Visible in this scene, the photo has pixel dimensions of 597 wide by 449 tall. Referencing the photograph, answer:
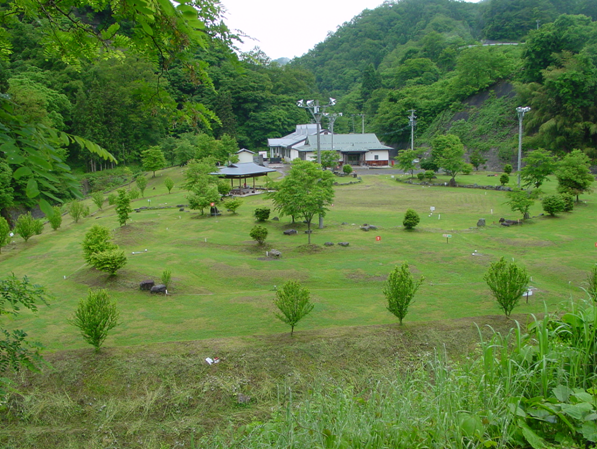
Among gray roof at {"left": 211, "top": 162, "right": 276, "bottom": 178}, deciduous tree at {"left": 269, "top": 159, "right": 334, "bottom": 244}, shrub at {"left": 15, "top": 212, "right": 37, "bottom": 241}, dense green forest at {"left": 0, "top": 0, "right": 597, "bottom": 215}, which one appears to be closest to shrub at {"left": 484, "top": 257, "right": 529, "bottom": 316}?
dense green forest at {"left": 0, "top": 0, "right": 597, "bottom": 215}

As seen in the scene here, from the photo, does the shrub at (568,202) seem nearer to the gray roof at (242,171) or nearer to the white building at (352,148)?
the gray roof at (242,171)

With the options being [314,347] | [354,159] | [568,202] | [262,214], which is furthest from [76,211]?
[354,159]

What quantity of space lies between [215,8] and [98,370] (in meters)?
9.01

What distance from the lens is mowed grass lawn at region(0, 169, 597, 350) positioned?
41.4 feet

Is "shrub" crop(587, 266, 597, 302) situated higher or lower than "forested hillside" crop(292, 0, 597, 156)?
lower

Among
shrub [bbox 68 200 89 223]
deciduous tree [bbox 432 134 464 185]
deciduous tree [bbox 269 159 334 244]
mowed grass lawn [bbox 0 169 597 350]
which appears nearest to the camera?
mowed grass lawn [bbox 0 169 597 350]

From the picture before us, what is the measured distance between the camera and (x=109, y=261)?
50.3 feet

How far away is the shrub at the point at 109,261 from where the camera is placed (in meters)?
15.3

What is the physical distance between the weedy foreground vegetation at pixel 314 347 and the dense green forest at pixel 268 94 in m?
2.82

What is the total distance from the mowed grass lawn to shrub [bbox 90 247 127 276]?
414 mm

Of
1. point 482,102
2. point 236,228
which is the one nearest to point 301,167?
point 236,228

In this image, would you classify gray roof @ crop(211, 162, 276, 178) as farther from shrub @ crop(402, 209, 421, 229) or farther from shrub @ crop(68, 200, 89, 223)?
shrub @ crop(402, 209, 421, 229)

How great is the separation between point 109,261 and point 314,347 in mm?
8500

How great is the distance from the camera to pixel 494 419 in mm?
2662
